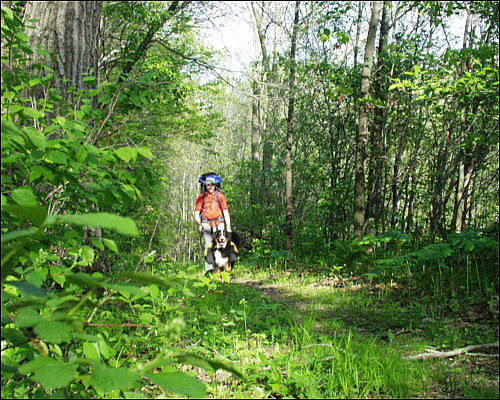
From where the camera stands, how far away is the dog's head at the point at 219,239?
741 centimetres

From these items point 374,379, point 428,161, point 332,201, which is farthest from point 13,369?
point 332,201

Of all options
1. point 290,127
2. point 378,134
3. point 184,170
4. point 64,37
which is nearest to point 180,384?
point 64,37

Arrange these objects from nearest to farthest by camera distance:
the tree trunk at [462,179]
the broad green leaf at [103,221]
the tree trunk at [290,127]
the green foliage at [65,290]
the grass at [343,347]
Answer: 1. the broad green leaf at [103,221]
2. the green foliage at [65,290]
3. the grass at [343,347]
4. the tree trunk at [462,179]
5. the tree trunk at [290,127]

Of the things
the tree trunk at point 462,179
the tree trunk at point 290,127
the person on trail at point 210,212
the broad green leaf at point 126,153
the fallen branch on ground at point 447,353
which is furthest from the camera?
the tree trunk at point 290,127

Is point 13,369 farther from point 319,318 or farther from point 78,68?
point 319,318

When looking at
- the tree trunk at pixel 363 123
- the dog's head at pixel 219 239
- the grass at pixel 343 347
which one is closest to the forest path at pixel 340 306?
the grass at pixel 343 347

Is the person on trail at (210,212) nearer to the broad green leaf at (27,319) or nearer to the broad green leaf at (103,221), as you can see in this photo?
the broad green leaf at (27,319)

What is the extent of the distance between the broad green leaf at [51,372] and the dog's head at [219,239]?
21.2ft

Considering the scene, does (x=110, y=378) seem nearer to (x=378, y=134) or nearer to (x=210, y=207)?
(x=210, y=207)

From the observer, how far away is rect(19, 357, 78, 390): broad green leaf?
82cm

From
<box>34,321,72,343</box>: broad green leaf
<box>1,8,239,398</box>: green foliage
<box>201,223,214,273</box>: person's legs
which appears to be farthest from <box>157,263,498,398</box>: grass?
<box>201,223,214,273</box>: person's legs

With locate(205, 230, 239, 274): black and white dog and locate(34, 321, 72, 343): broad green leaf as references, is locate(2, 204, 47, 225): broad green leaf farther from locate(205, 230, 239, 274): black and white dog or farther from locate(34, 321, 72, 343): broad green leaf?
locate(205, 230, 239, 274): black and white dog

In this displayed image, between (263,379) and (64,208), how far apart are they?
5.88 feet

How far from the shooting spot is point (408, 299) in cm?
452
